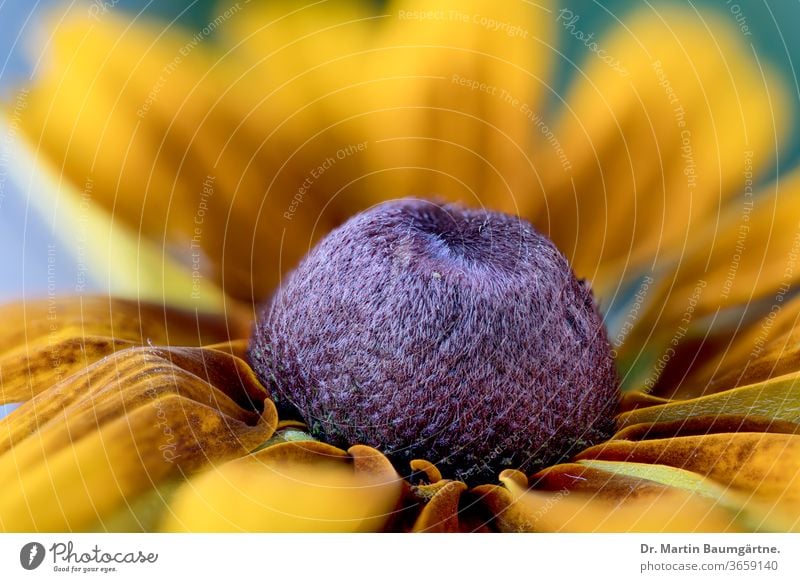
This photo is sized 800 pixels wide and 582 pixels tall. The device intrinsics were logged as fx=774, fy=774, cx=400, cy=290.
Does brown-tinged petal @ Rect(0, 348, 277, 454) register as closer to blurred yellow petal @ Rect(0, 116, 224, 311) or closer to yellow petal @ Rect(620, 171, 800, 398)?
blurred yellow petal @ Rect(0, 116, 224, 311)

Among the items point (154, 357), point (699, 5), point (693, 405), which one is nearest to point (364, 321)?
point (154, 357)

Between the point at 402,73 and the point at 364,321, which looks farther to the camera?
the point at 402,73

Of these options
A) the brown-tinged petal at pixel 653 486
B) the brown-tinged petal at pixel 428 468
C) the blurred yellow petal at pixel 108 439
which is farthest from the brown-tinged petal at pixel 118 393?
the brown-tinged petal at pixel 653 486

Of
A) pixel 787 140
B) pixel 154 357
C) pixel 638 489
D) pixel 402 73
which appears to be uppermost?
pixel 402 73

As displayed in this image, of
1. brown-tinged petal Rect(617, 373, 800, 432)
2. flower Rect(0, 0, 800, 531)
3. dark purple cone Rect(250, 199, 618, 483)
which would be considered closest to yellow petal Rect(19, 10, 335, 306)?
flower Rect(0, 0, 800, 531)

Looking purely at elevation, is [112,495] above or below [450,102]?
below

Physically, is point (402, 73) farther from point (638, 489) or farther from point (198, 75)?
point (638, 489)

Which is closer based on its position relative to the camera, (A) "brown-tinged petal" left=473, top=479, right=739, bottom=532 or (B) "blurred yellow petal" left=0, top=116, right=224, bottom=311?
(A) "brown-tinged petal" left=473, top=479, right=739, bottom=532
